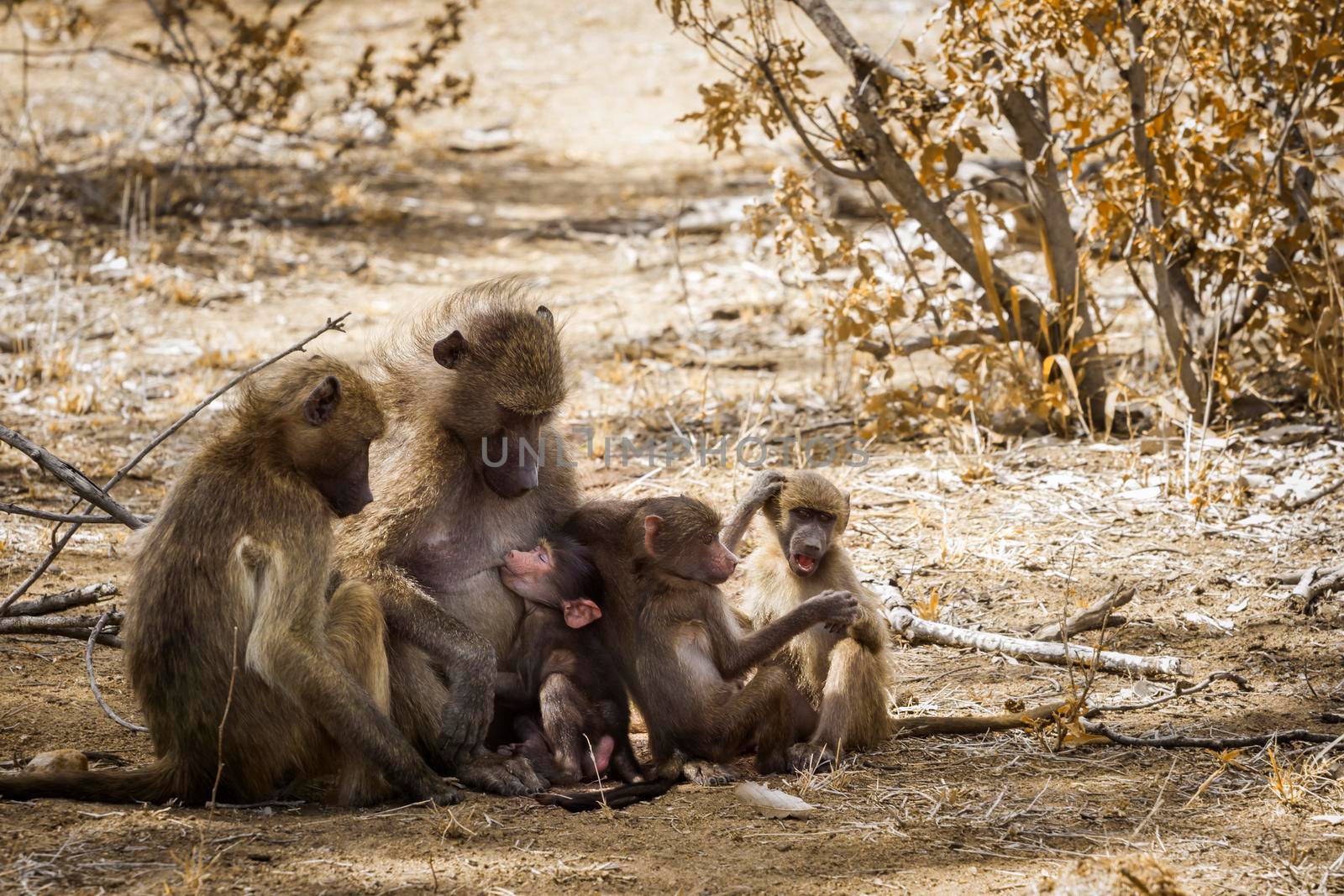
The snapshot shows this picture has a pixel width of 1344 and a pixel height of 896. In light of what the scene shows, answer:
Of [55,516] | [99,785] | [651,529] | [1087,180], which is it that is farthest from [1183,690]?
[55,516]

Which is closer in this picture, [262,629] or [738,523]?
[262,629]

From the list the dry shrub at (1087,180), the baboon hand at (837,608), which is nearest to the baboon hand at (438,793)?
the baboon hand at (837,608)

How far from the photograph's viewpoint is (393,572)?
12.5 feet

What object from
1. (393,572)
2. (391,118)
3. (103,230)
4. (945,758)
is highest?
(391,118)

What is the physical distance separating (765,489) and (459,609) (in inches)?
39.1

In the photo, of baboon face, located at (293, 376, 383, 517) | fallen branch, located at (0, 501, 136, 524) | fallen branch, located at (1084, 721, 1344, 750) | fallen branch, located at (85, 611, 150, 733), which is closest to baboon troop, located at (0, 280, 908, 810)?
baboon face, located at (293, 376, 383, 517)

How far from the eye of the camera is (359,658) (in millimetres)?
3416

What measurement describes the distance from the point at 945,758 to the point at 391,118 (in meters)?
8.30

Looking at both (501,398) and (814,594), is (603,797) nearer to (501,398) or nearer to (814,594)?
(814,594)

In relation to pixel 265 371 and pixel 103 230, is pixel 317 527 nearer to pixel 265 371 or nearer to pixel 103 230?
pixel 265 371

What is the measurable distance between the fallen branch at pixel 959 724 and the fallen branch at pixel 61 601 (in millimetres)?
2676

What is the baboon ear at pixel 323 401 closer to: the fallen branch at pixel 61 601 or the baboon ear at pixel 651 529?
the baboon ear at pixel 651 529

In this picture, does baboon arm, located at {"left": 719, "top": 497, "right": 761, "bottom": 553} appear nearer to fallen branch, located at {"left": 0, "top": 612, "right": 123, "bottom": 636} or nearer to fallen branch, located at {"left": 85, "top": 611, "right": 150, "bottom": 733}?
fallen branch, located at {"left": 85, "top": 611, "right": 150, "bottom": 733}

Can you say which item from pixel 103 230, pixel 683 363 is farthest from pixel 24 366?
pixel 683 363
